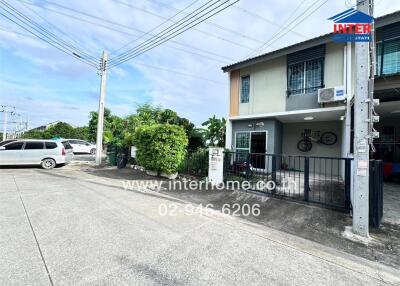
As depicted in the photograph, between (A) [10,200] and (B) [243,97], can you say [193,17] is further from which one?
(A) [10,200]

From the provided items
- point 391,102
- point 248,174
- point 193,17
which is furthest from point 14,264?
point 391,102

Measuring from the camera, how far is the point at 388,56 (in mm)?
7961

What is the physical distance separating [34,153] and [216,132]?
10.4 meters

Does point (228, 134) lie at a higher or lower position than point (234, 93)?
lower

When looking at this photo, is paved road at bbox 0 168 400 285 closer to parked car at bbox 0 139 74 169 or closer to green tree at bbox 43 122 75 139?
parked car at bbox 0 139 74 169

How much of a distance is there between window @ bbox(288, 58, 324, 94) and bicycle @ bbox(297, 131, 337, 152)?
304 cm

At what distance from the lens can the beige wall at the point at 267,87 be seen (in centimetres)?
1066

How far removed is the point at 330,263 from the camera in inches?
123

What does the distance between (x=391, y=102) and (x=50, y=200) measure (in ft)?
37.6

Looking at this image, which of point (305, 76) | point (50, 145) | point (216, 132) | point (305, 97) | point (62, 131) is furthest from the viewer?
point (62, 131)

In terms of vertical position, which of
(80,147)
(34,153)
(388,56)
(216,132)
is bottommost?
(34,153)

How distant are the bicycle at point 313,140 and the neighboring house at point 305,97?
0.16 meters

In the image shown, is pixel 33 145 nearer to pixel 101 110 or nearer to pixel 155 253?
pixel 101 110

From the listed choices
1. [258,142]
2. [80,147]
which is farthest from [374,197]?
[80,147]
